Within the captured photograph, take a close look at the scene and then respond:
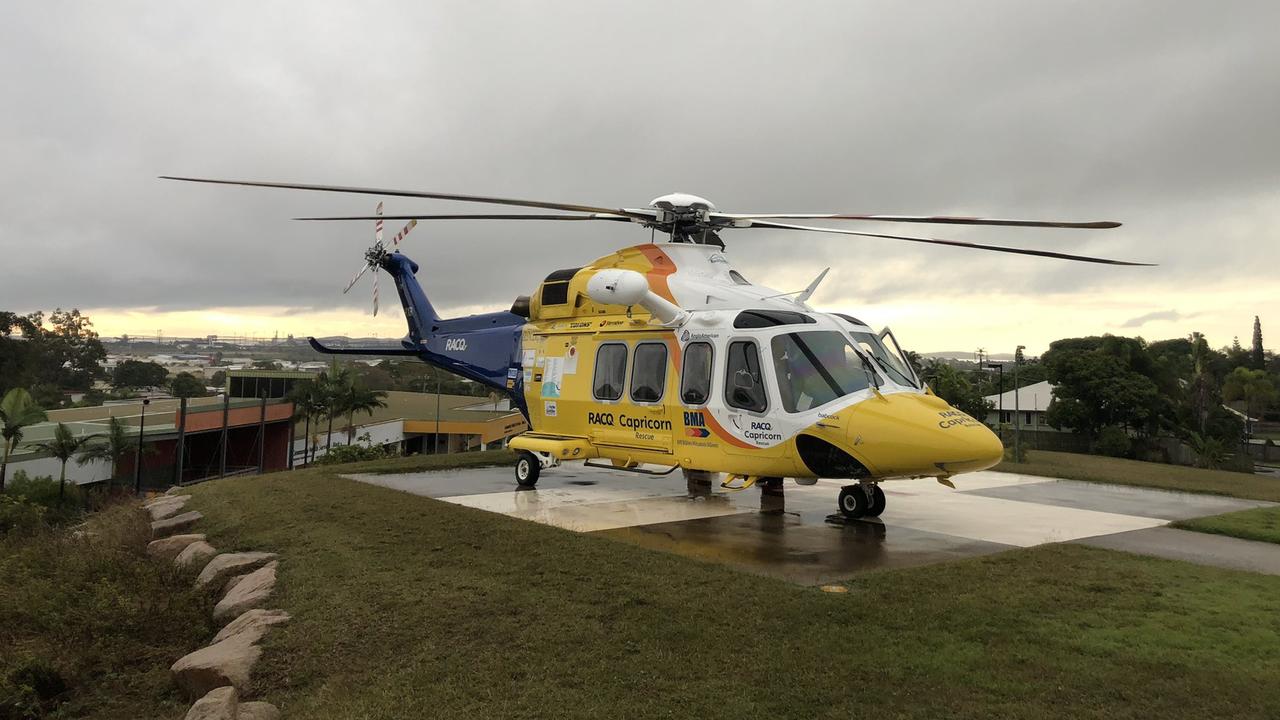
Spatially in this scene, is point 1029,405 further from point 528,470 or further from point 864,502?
point 528,470

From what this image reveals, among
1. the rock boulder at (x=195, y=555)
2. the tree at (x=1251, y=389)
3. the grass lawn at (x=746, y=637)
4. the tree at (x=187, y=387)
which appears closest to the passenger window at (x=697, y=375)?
the grass lawn at (x=746, y=637)

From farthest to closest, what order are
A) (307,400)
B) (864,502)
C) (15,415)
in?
(307,400)
(15,415)
(864,502)

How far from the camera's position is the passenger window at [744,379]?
984 cm

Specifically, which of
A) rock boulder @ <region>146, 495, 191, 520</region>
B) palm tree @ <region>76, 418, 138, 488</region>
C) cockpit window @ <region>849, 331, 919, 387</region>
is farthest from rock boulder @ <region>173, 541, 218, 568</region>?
palm tree @ <region>76, 418, 138, 488</region>

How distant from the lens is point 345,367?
42.7 metres

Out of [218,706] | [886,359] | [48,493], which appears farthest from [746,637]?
[48,493]

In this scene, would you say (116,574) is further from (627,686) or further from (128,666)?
(627,686)

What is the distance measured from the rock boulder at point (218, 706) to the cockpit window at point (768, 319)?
730cm

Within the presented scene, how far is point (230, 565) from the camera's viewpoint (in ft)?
24.8

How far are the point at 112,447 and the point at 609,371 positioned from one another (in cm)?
3138

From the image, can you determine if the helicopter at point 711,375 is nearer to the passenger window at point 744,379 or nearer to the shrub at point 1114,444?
the passenger window at point 744,379

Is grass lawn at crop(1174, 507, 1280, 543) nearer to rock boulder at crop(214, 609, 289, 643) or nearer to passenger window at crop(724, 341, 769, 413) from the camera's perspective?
passenger window at crop(724, 341, 769, 413)

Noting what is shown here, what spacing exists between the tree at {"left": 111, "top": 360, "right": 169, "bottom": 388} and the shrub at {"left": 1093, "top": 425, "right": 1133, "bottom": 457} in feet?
331

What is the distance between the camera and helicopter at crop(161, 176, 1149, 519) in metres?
8.93
